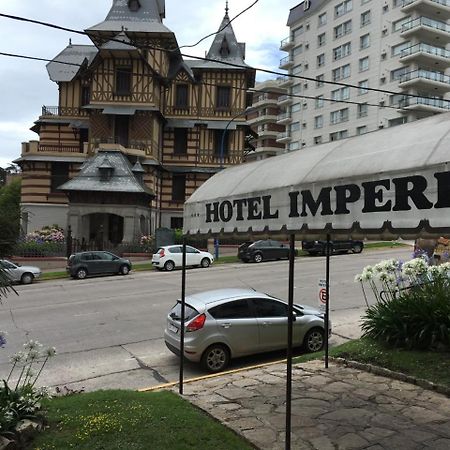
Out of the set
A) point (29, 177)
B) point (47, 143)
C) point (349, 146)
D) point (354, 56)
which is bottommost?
point (349, 146)

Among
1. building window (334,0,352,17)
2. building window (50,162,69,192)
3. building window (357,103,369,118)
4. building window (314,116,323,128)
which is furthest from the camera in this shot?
building window (314,116,323,128)

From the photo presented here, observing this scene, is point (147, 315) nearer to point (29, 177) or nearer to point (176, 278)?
point (176, 278)

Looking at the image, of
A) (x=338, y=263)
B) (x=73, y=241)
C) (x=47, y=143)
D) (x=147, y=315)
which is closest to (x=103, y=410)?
(x=147, y=315)

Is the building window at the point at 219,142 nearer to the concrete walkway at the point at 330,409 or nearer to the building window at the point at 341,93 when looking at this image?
the building window at the point at 341,93

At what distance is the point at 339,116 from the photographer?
64.8 metres

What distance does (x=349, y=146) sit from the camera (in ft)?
17.6

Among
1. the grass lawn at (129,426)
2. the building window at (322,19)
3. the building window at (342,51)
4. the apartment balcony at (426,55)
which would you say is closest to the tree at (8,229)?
the grass lawn at (129,426)

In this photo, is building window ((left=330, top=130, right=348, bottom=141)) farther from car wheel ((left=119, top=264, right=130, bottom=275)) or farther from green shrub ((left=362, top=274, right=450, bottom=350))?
green shrub ((left=362, top=274, right=450, bottom=350))

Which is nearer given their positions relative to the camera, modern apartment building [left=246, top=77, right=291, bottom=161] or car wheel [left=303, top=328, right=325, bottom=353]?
car wheel [left=303, top=328, right=325, bottom=353]

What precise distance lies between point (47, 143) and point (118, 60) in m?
10.2

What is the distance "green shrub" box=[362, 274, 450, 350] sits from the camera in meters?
8.86

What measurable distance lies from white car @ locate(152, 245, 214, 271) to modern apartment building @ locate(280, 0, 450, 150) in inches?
1014

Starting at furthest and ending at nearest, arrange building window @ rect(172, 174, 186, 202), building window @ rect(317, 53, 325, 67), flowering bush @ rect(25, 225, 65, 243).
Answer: building window @ rect(317, 53, 325, 67) → building window @ rect(172, 174, 186, 202) → flowering bush @ rect(25, 225, 65, 243)

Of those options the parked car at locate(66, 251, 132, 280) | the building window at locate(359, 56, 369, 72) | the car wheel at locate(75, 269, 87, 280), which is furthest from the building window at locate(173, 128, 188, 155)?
the building window at locate(359, 56, 369, 72)
